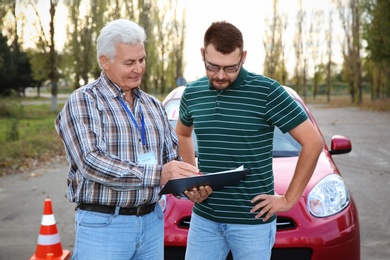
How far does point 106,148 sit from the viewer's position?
2.31m

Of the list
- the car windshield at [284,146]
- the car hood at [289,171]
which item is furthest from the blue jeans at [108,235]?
the car windshield at [284,146]

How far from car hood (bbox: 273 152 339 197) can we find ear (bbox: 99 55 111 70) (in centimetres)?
190

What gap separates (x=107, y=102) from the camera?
7.87 feet

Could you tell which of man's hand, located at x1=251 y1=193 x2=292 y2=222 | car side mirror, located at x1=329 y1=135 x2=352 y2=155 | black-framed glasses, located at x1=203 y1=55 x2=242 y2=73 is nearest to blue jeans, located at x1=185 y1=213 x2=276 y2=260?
man's hand, located at x1=251 y1=193 x2=292 y2=222

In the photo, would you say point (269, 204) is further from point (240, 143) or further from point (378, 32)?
point (378, 32)

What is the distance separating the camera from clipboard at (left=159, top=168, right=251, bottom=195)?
2.35m

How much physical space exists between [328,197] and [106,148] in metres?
2.22

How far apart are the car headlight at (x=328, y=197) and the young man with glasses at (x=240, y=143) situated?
1163mm

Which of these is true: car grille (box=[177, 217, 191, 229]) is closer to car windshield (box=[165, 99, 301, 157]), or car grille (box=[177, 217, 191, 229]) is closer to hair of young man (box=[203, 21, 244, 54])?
car windshield (box=[165, 99, 301, 157])

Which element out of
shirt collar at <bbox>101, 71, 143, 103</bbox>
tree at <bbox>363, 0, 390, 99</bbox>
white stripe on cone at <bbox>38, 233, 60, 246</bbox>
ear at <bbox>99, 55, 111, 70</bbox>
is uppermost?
tree at <bbox>363, 0, 390, 99</bbox>

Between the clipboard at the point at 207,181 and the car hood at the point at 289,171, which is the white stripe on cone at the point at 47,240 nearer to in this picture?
the car hood at the point at 289,171

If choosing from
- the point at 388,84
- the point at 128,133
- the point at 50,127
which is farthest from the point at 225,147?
the point at 388,84

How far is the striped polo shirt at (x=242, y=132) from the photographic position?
8.72 ft

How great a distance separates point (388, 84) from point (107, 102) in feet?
130
